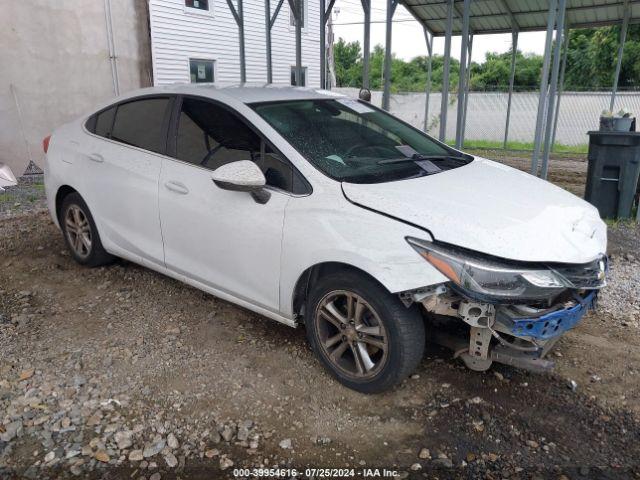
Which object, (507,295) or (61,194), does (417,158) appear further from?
(61,194)

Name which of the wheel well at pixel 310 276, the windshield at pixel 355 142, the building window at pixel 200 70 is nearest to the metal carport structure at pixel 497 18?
the windshield at pixel 355 142

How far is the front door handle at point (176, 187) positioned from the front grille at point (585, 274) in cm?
234

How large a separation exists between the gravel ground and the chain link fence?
47.0 feet

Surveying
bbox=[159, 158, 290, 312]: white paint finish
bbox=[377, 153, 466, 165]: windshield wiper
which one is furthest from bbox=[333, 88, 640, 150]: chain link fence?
bbox=[159, 158, 290, 312]: white paint finish

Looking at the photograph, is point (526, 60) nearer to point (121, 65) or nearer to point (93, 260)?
point (121, 65)

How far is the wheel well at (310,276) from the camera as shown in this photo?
290 centimetres

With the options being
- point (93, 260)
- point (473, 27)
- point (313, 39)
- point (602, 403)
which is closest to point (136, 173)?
point (93, 260)

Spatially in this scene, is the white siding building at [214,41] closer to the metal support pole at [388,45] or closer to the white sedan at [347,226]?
the metal support pole at [388,45]

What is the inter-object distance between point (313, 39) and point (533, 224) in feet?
55.6

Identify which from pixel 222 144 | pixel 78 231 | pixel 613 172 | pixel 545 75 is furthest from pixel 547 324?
pixel 613 172

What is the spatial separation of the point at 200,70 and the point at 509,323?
45.0 feet

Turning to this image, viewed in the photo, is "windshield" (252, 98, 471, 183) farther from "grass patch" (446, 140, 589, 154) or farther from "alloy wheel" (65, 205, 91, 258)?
"grass patch" (446, 140, 589, 154)

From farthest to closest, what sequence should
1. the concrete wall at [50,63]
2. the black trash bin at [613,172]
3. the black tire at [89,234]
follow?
the concrete wall at [50,63]
the black trash bin at [613,172]
the black tire at [89,234]

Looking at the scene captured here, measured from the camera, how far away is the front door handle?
3.55 metres
